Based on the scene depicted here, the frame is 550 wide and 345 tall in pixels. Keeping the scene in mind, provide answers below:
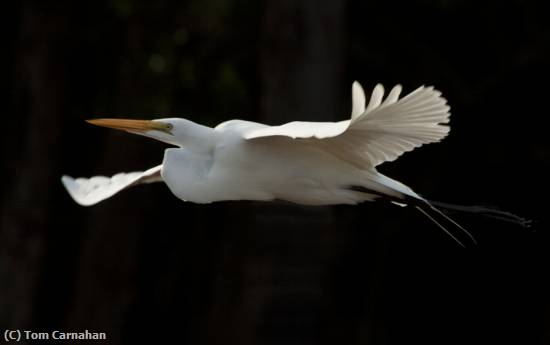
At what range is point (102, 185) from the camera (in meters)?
4.56

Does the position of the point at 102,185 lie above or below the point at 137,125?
below

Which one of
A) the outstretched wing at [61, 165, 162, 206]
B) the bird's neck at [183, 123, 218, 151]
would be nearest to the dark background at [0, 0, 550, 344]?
the outstretched wing at [61, 165, 162, 206]

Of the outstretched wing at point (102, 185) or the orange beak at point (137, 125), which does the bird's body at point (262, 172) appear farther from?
the outstretched wing at point (102, 185)

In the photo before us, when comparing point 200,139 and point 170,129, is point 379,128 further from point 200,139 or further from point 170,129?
point 170,129

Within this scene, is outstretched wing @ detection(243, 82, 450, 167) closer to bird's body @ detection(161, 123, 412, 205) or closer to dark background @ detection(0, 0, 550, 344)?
bird's body @ detection(161, 123, 412, 205)

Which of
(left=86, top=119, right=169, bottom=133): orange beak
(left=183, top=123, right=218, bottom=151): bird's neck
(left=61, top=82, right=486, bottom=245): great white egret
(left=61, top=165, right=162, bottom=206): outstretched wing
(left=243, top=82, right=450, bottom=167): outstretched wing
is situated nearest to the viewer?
(left=243, top=82, right=450, bottom=167): outstretched wing

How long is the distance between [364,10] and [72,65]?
2.09 m

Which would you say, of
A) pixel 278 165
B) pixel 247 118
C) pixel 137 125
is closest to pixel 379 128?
pixel 278 165

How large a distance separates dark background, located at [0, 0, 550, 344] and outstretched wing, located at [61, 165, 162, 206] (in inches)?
84.3

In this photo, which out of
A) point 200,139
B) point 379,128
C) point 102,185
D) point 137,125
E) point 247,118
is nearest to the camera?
point 379,128

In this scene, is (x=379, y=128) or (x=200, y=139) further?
(x=200, y=139)

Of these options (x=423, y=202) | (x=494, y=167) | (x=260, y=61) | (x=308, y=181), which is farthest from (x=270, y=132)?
(x=494, y=167)

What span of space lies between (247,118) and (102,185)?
11.2ft

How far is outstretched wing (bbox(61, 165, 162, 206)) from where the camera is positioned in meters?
4.35
